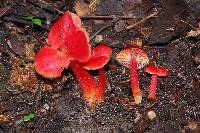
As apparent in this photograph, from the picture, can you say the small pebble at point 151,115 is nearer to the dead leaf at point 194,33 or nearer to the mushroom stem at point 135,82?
the mushroom stem at point 135,82

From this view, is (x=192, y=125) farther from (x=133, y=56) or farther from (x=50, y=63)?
(x=50, y=63)

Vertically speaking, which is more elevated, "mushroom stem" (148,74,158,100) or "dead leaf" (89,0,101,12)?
"dead leaf" (89,0,101,12)

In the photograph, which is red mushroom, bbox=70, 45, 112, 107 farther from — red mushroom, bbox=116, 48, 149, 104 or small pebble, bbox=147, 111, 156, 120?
small pebble, bbox=147, 111, 156, 120

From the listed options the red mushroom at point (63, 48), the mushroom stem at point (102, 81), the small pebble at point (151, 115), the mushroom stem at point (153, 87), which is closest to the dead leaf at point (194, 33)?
the mushroom stem at point (153, 87)

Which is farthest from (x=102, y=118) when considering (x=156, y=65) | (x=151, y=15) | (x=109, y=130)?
(x=151, y=15)

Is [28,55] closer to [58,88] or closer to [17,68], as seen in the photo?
[17,68]

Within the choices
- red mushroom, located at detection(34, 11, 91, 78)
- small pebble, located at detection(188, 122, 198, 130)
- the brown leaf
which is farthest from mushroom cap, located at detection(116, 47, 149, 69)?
the brown leaf
